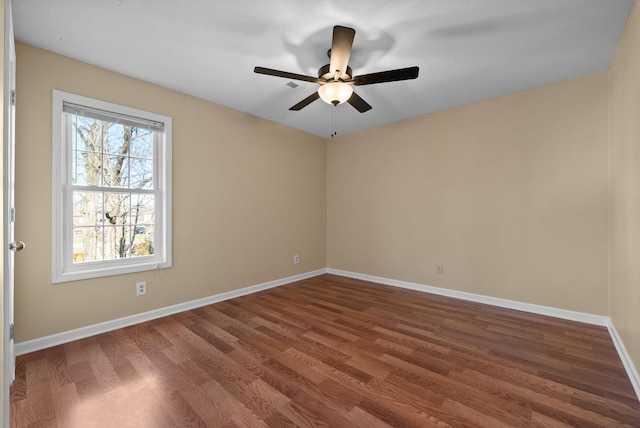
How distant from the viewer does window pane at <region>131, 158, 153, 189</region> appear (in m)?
2.79

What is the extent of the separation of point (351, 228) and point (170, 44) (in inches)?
134

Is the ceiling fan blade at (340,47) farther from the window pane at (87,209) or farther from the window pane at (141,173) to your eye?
the window pane at (87,209)

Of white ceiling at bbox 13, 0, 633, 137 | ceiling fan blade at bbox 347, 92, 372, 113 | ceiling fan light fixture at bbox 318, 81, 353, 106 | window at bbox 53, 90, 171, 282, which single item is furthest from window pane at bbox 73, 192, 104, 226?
ceiling fan blade at bbox 347, 92, 372, 113

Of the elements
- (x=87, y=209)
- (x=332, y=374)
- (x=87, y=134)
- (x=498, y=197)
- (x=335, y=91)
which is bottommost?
(x=332, y=374)

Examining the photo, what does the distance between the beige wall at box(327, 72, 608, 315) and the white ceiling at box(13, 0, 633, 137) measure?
16.8 inches

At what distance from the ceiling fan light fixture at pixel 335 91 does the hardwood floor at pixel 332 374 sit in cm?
206

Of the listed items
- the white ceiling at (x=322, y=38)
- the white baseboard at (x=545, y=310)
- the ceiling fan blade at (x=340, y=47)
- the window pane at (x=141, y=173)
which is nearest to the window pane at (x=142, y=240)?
the window pane at (x=141, y=173)

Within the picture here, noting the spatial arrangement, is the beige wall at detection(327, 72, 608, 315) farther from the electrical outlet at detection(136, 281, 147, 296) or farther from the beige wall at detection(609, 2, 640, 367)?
the electrical outlet at detection(136, 281, 147, 296)

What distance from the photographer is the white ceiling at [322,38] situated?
1818 millimetres

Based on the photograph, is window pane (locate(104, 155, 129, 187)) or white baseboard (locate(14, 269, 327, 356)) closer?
white baseboard (locate(14, 269, 327, 356))

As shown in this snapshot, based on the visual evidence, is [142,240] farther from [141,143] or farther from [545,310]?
[545,310]

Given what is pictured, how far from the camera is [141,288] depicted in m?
2.76

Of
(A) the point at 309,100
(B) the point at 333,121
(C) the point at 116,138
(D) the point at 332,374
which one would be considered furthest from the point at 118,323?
(B) the point at 333,121

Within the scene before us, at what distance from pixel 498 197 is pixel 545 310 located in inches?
51.2
